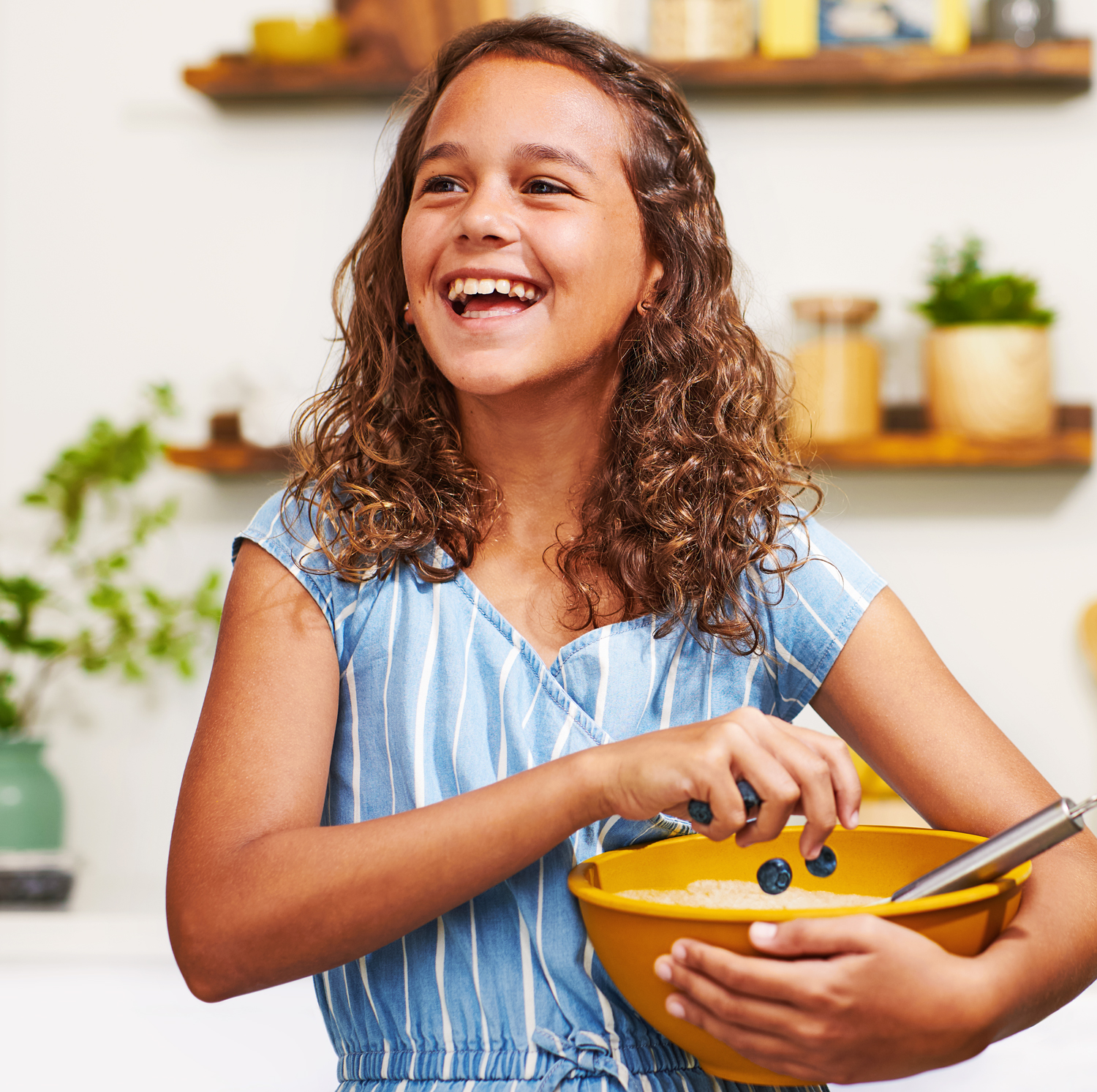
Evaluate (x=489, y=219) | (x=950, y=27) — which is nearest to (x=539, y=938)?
(x=489, y=219)

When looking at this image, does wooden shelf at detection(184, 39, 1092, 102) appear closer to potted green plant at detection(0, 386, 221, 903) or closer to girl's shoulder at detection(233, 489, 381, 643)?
potted green plant at detection(0, 386, 221, 903)

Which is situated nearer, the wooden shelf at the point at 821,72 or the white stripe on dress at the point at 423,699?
the white stripe on dress at the point at 423,699

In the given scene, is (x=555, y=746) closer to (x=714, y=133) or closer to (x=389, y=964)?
(x=389, y=964)

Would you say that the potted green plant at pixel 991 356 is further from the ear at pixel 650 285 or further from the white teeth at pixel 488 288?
the white teeth at pixel 488 288

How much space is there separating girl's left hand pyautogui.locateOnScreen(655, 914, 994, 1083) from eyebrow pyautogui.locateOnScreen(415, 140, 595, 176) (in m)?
0.53

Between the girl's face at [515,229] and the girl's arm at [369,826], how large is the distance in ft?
0.93

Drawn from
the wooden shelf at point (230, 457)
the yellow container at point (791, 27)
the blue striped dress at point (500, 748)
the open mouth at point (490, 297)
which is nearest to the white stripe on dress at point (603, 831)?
the blue striped dress at point (500, 748)

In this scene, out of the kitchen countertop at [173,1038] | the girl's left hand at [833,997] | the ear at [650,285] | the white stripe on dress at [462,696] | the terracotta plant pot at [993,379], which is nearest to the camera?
the girl's left hand at [833,997]

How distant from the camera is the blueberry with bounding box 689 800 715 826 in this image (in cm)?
63

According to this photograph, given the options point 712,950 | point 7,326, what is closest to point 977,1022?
point 712,950

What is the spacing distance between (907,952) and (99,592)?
5.26ft

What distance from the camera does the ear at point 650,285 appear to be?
929mm

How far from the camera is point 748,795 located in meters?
0.63

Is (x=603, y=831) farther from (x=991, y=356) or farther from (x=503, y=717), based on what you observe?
(x=991, y=356)
